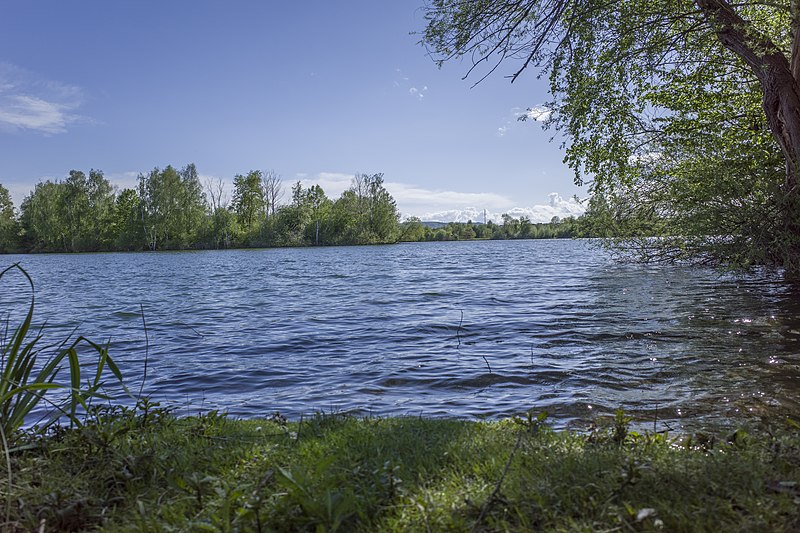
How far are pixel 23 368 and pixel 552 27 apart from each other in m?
8.42

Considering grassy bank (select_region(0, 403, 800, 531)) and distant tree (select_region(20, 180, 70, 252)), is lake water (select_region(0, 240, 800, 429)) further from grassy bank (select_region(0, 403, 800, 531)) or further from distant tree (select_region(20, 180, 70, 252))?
distant tree (select_region(20, 180, 70, 252))

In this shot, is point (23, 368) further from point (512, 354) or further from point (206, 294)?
point (206, 294)

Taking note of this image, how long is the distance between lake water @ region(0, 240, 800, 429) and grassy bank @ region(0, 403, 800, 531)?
117 centimetres

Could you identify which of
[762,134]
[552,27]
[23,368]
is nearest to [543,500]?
[23,368]

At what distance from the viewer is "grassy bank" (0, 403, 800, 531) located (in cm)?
246

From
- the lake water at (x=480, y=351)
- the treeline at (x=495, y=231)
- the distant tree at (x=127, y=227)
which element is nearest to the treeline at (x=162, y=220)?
the distant tree at (x=127, y=227)

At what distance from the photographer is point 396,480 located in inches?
113

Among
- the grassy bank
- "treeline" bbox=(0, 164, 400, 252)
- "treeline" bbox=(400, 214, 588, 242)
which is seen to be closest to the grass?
the grassy bank

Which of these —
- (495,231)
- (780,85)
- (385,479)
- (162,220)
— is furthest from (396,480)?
(495,231)

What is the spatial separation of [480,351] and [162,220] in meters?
95.7

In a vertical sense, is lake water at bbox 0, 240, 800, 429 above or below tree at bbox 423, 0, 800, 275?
below

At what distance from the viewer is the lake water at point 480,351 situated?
6.20m

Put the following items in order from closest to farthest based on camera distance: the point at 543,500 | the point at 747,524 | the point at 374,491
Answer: the point at 747,524 < the point at 543,500 < the point at 374,491

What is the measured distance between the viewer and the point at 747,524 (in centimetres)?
220
